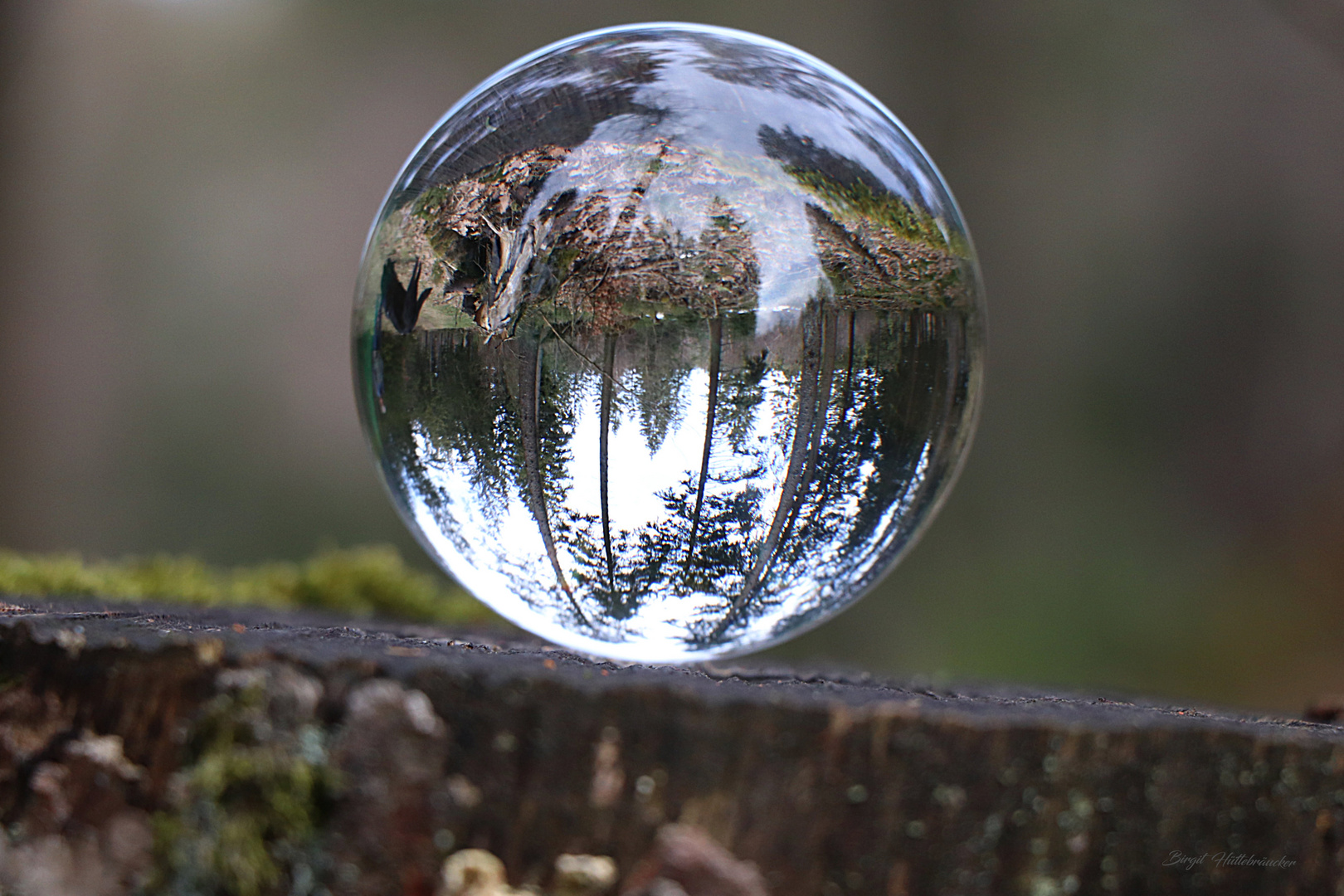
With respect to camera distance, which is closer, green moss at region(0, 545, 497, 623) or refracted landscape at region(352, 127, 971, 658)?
refracted landscape at region(352, 127, 971, 658)

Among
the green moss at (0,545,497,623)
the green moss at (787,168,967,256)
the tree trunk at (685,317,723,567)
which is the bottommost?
the green moss at (0,545,497,623)

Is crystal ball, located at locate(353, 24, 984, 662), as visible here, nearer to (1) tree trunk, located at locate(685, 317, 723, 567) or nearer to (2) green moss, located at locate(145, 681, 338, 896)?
(1) tree trunk, located at locate(685, 317, 723, 567)

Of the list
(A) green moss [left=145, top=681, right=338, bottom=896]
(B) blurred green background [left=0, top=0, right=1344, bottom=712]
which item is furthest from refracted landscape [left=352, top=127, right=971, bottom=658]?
(B) blurred green background [left=0, top=0, right=1344, bottom=712]

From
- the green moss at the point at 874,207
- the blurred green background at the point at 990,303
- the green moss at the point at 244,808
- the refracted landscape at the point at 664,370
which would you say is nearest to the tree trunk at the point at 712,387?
the refracted landscape at the point at 664,370

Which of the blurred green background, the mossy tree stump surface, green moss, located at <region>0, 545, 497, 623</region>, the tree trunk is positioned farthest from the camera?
the blurred green background

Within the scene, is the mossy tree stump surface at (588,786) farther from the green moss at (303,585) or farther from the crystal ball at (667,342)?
the green moss at (303,585)

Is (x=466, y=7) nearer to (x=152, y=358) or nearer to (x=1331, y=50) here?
(x=152, y=358)

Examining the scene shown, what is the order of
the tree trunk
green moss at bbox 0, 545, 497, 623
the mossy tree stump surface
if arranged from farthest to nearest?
A: green moss at bbox 0, 545, 497, 623
the tree trunk
the mossy tree stump surface
